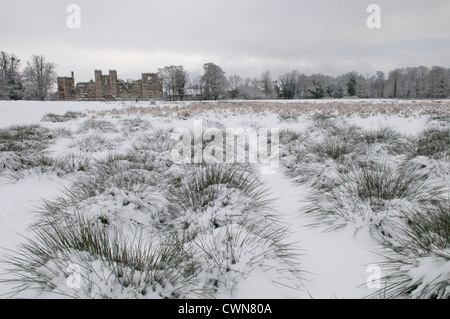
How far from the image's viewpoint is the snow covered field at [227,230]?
5.87 ft

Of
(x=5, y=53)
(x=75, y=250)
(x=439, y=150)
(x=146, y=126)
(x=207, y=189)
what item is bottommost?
(x=75, y=250)

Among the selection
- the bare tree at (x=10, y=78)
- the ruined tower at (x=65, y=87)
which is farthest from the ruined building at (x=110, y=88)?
the bare tree at (x=10, y=78)

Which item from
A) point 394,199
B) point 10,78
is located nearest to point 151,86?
point 10,78

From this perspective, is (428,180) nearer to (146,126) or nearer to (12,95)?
(146,126)

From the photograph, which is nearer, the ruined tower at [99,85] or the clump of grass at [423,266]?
the clump of grass at [423,266]

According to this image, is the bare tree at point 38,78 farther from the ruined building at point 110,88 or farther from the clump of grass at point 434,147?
the clump of grass at point 434,147

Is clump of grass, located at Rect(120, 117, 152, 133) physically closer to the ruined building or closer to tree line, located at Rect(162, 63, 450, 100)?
tree line, located at Rect(162, 63, 450, 100)

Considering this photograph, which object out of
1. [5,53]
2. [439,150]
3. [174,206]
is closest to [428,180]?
[439,150]

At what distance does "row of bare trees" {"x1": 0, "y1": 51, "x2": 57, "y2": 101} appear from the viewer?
116 feet

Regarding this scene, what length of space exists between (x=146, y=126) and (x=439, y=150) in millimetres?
9229

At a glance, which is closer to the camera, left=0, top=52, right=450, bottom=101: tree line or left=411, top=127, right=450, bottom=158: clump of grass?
left=411, top=127, right=450, bottom=158: clump of grass

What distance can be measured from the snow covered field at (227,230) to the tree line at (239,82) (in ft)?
139

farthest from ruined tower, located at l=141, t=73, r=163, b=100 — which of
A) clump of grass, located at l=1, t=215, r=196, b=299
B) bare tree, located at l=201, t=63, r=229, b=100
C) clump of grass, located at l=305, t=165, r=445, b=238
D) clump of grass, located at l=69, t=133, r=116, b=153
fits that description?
clump of grass, located at l=1, t=215, r=196, b=299
